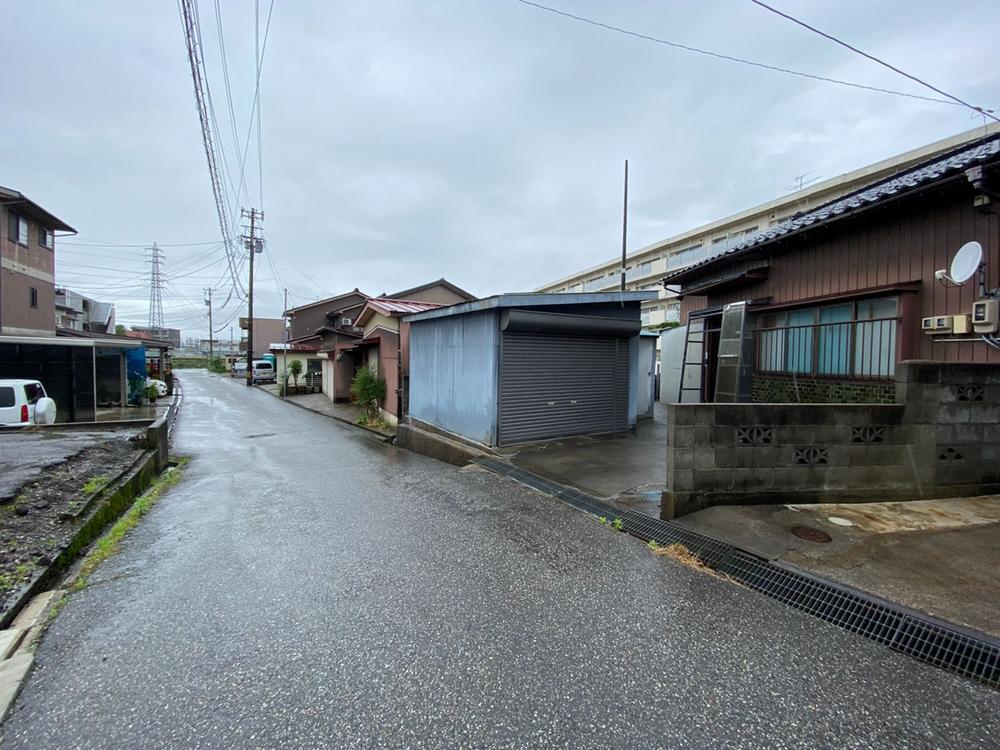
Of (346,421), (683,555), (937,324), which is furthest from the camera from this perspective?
(346,421)

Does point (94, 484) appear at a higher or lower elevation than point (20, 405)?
lower

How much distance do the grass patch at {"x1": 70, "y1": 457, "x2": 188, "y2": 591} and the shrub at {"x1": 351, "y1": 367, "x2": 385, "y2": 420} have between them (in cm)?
700

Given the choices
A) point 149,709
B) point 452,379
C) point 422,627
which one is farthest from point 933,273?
point 149,709

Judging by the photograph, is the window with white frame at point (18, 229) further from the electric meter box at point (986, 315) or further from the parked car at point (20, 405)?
the electric meter box at point (986, 315)

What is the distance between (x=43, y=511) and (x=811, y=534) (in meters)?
7.24

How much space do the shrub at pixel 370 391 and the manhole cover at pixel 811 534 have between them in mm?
12044

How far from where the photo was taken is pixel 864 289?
6004 millimetres

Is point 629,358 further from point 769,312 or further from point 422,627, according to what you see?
point 422,627

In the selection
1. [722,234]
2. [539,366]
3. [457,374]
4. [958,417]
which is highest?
[722,234]

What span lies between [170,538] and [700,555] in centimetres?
485

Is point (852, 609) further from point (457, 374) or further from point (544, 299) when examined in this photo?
point (457, 374)

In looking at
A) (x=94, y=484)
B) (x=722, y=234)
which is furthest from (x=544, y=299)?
(x=722, y=234)

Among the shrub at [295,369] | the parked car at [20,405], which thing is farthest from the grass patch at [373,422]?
the shrub at [295,369]

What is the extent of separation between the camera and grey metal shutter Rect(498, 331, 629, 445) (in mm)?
7711
